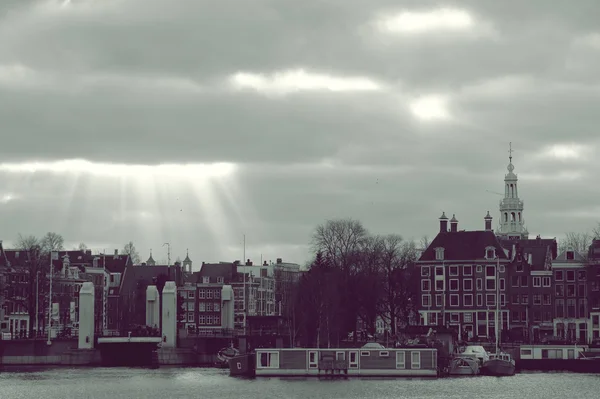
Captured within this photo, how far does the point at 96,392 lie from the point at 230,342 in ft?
170

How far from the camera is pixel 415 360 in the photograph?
130 metres

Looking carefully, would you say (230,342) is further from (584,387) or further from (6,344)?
(584,387)

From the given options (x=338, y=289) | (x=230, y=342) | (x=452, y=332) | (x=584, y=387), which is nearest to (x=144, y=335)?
(x=230, y=342)

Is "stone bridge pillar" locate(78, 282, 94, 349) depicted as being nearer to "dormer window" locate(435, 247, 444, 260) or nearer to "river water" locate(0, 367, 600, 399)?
"river water" locate(0, 367, 600, 399)

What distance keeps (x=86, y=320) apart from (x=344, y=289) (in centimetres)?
3466

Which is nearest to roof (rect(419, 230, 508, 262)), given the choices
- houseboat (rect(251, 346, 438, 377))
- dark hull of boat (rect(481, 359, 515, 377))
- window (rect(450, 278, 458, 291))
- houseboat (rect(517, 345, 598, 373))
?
window (rect(450, 278, 458, 291))

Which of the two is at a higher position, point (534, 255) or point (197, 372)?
point (534, 255)

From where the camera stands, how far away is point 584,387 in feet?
396

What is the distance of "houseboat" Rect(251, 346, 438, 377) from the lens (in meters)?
130

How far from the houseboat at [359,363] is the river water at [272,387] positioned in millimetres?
1986

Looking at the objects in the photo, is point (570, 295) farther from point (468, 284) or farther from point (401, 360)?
point (401, 360)

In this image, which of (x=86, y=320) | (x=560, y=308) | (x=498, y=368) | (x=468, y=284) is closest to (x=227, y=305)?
(x=86, y=320)

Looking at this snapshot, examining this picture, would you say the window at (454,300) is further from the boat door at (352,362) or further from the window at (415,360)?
the boat door at (352,362)

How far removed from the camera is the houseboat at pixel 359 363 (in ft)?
425
